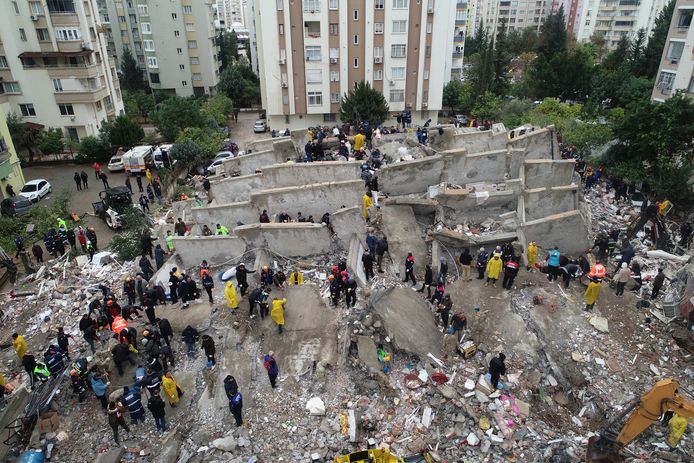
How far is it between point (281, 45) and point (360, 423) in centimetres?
3216

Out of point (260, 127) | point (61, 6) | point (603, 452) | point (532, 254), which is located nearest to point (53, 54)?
point (61, 6)

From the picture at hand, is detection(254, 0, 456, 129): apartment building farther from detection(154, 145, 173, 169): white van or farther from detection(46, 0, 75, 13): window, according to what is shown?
detection(46, 0, 75, 13): window

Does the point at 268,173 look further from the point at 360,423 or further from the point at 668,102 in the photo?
the point at 668,102

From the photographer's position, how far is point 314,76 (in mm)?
37844

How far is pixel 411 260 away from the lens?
49.0 feet

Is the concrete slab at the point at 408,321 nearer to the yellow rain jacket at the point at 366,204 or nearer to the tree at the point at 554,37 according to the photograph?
the yellow rain jacket at the point at 366,204

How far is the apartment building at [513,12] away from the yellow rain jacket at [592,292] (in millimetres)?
93411

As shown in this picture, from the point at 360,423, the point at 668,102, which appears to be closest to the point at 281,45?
the point at 668,102

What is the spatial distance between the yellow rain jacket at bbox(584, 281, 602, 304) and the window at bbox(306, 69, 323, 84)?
2956cm

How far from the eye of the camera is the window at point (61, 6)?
33.4m

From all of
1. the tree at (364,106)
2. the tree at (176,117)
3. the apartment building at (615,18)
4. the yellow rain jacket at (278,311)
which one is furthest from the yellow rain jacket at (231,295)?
the apartment building at (615,18)

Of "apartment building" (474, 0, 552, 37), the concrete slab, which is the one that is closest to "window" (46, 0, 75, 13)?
the concrete slab

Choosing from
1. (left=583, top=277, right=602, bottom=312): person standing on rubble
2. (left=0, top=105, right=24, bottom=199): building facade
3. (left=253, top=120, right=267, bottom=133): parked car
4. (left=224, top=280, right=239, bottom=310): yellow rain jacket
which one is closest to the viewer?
(left=224, top=280, right=239, bottom=310): yellow rain jacket

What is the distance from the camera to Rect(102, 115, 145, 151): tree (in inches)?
1342
